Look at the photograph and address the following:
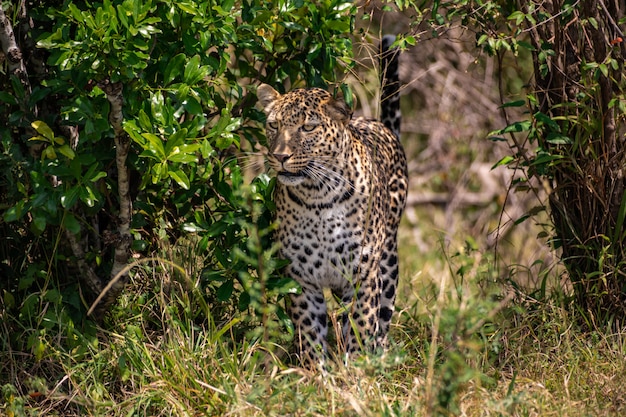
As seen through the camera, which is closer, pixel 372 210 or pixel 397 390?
pixel 397 390

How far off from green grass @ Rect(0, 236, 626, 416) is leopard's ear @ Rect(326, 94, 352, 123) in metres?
1.14

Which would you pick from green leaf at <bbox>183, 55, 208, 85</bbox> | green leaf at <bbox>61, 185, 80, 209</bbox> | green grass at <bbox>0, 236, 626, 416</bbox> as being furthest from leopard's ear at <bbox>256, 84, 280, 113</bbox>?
green leaf at <bbox>61, 185, 80, 209</bbox>

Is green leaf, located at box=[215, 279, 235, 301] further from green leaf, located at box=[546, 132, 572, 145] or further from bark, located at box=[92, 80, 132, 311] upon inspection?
green leaf, located at box=[546, 132, 572, 145]

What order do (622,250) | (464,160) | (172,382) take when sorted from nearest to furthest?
1. (172,382)
2. (622,250)
3. (464,160)

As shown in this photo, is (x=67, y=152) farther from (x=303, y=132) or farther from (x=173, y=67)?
(x=303, y=132)

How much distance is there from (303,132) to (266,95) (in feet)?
1.10

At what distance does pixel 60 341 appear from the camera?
5.34m

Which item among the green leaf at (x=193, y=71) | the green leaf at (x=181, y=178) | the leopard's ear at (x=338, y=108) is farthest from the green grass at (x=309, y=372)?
the green leaf at (x=193, y=71)

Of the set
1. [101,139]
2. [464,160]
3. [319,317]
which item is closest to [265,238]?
[319,317]

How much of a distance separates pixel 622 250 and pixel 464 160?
5728 millimetres

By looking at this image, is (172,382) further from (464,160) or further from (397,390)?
(464,160)

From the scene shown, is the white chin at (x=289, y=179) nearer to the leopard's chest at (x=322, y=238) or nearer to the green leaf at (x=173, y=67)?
the leopard's chest at (x=322, y=238)

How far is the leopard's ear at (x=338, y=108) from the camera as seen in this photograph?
5504 mm

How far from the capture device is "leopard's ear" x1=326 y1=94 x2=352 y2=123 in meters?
5.50
